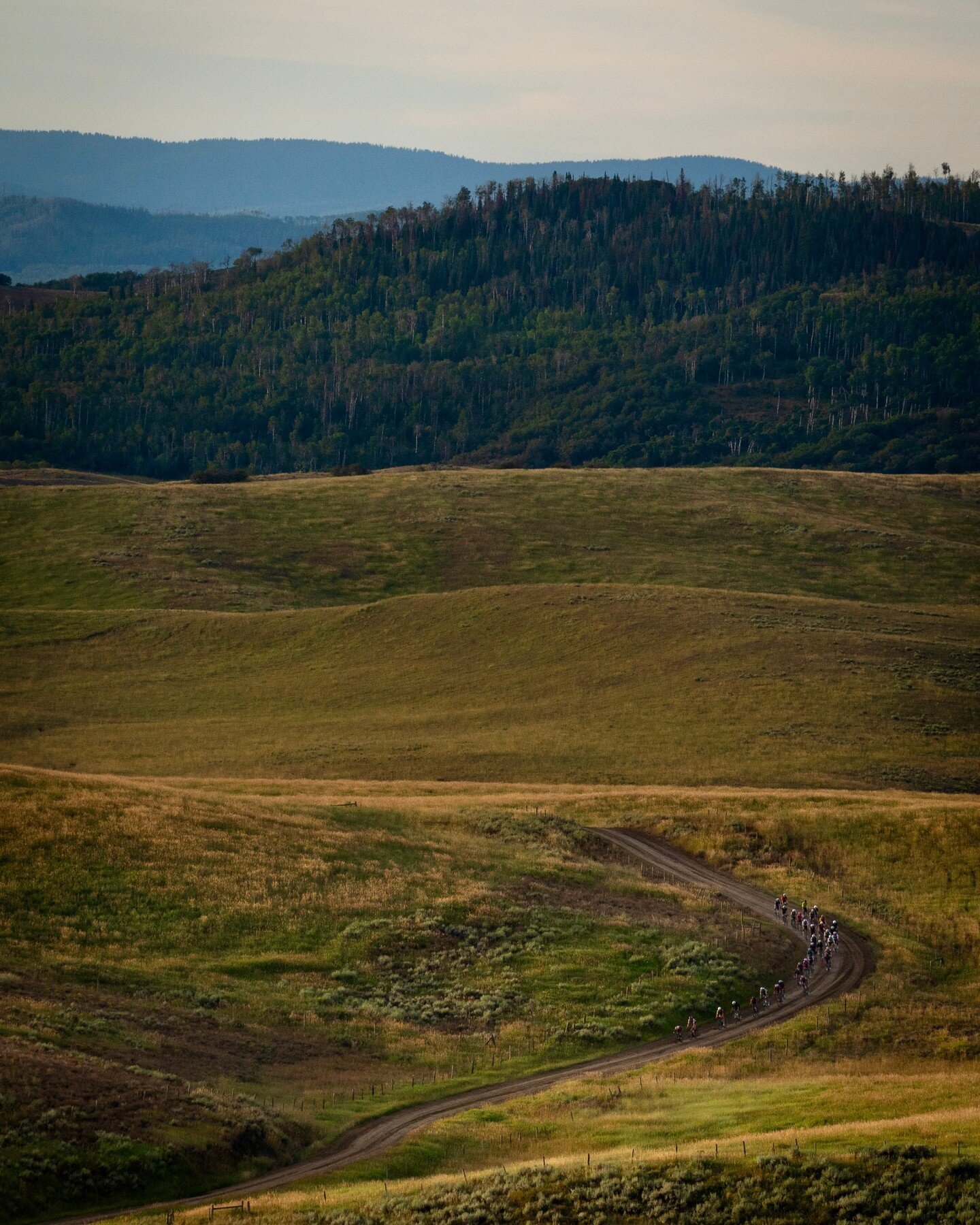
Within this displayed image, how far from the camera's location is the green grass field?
35.5 m

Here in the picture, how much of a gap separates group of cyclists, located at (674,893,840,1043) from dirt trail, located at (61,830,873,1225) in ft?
1.16

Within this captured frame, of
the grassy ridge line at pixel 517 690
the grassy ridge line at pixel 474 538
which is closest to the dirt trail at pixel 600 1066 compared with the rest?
the grassy ridge line at pixel 517 690

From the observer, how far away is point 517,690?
10369 cm

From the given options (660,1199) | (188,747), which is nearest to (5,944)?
(660,1199)

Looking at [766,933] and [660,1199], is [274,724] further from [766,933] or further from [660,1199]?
[660,1199]

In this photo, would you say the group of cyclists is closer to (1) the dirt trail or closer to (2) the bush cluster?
(1) the dirt trail

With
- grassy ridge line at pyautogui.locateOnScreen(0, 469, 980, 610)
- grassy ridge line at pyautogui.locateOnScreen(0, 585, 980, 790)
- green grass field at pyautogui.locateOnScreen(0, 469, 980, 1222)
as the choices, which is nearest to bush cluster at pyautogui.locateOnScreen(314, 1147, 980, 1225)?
green grass field at pyautogui.locateOnScreen(0, 469, 980, 1222)

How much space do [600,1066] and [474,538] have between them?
11883cm

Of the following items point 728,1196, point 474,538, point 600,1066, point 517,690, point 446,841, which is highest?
point 474,538

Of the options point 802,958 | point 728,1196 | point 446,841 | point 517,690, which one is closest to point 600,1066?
point 802,958

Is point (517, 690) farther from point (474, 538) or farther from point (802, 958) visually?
point (474, 538)

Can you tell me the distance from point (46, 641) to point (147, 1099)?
289 feet

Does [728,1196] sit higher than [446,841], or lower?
higher

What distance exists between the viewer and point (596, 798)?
253 feet
